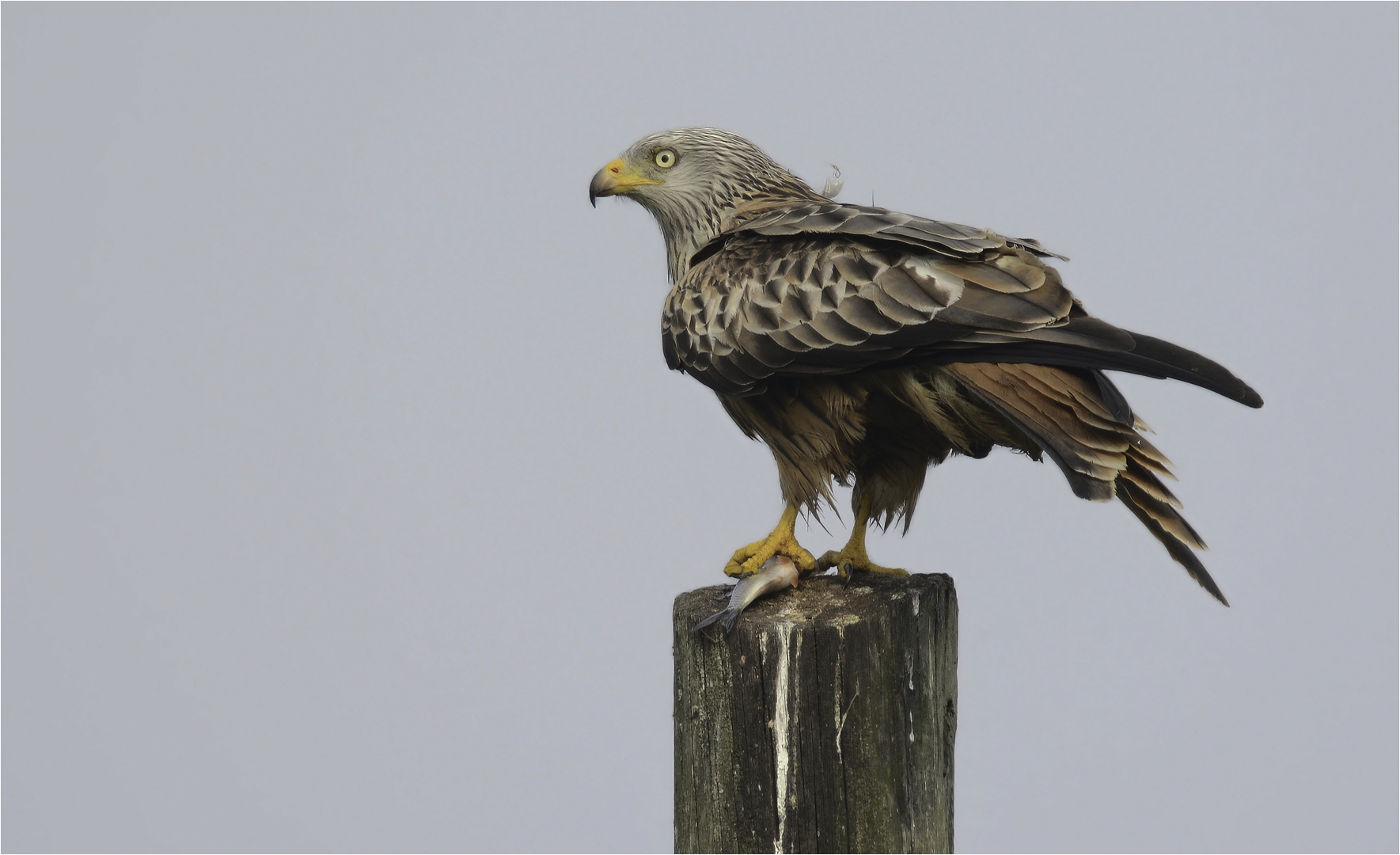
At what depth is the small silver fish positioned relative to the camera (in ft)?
16.0

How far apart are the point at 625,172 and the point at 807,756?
2690 mm

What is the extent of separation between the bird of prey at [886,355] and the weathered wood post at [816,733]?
664 mm

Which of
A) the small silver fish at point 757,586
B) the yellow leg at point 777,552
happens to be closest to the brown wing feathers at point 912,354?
the yellow leg at point 777,552

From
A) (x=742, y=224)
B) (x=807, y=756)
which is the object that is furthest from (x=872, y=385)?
(x=807, y=756)

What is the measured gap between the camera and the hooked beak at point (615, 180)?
5848 millimetres

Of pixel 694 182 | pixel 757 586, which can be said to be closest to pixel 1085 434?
pixel 757 586

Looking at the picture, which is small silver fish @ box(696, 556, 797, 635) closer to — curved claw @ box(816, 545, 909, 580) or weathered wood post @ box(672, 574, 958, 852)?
weathered wood post @ box(672, 574, 958, 852)

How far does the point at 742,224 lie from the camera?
541cm

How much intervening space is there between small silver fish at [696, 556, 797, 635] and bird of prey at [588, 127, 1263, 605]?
0.29 ft

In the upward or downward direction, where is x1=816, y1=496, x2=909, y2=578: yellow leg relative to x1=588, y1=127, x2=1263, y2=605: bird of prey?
downward

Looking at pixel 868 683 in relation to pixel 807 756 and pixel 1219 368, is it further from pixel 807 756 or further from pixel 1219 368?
pixel 1219 368

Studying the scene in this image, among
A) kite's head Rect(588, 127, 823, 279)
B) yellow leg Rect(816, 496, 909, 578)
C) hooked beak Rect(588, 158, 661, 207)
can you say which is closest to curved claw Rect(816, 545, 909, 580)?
yellow leg Rect(816, 496, 909, 578)

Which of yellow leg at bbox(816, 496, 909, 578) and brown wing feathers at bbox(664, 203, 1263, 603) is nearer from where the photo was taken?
brown wing feathers at bbox(664, 203, 1263, 603)

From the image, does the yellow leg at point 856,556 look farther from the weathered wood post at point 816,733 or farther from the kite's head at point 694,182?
the kite's head at point 694,182
